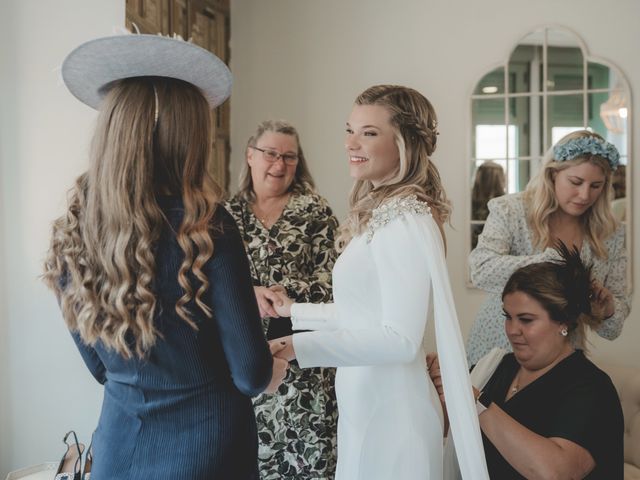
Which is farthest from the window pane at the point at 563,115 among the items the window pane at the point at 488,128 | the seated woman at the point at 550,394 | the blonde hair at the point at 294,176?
the seated woman at the point at 550,394

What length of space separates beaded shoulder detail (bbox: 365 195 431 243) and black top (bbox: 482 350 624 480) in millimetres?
492

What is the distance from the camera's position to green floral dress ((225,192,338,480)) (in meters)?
2.43

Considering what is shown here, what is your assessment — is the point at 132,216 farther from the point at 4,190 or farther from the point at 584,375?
the point at 4,190

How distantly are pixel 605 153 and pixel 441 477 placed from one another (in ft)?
4.44

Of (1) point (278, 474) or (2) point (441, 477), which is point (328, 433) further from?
(2) point (441, 477)

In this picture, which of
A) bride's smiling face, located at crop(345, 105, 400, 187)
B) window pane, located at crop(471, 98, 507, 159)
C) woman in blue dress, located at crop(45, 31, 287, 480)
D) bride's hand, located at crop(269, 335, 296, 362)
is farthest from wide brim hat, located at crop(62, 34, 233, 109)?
window pane, located at crop(471, 98, 507, 159)

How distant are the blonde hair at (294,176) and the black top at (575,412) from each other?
1256 millimetres

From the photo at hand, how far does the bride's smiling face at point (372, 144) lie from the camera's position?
63.8 inches

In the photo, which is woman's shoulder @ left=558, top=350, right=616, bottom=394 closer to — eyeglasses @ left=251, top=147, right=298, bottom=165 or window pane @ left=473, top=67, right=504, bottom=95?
eyeglasses @ left=251, top=147, right=298, bottom=165

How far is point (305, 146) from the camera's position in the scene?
435cm

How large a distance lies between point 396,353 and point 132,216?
652mm

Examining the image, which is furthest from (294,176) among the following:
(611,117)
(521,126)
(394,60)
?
(611,117)

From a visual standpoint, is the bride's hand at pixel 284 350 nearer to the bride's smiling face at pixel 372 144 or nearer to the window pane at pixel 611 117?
the bride's smiling face at pixel 372 144

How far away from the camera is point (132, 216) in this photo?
1103mm
